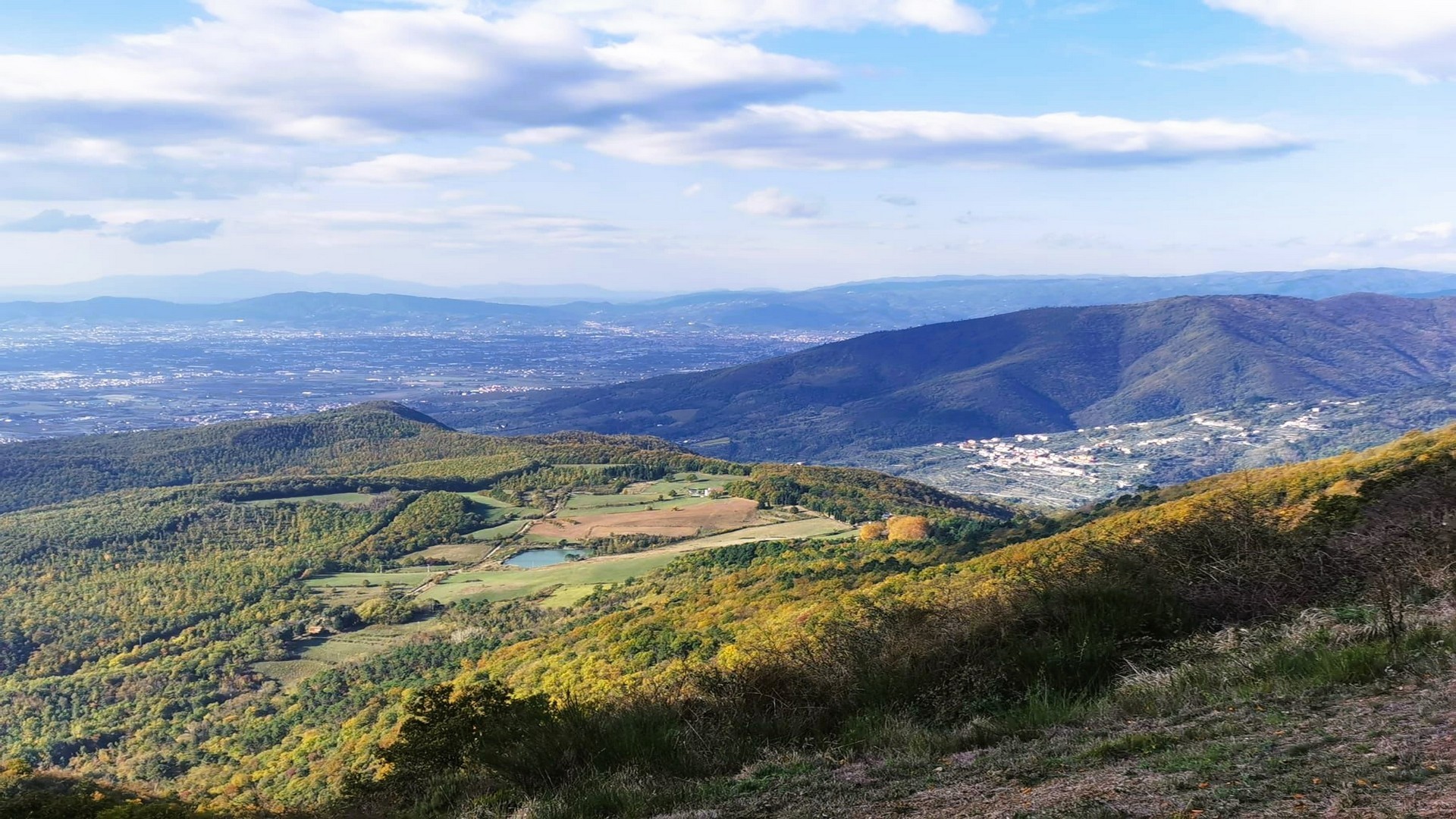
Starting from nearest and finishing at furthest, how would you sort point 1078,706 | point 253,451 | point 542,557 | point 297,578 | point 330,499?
point 1078,706 → point 297,578 → point 542,557 → point 330,499 → point 253,451

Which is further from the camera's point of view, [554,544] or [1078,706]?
[554,544]

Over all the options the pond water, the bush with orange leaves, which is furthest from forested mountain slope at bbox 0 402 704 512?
the bush with orange leaves

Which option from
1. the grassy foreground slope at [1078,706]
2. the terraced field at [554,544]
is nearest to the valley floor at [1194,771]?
the grassy foreground slope at [1078,706]

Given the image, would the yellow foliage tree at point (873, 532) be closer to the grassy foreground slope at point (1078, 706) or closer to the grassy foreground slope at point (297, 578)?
the grassy foreground slope at point (297, 578)

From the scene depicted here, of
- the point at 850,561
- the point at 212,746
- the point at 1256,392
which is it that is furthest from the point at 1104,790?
the point at 1256,392

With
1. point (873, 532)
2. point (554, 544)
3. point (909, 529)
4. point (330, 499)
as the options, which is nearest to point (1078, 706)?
point (909, 529)

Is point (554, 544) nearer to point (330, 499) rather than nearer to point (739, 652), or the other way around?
point (330, 499)
